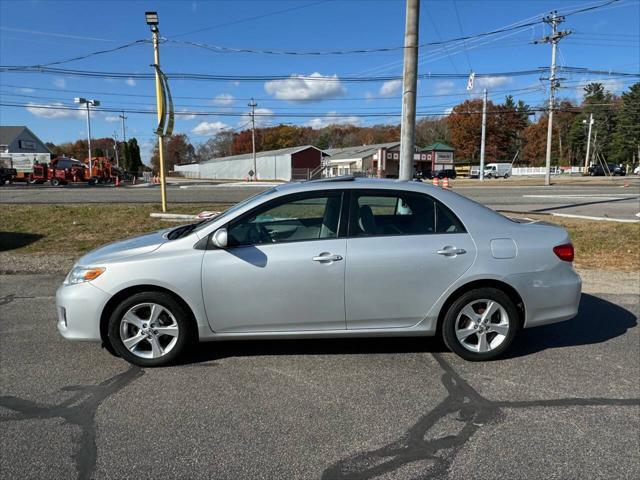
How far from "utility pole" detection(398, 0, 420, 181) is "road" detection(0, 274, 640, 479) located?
727cm

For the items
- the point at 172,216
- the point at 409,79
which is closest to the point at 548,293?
the point at 409,79

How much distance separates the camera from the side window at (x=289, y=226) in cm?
413

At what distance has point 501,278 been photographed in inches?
163

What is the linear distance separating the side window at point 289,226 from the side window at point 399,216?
0.18m

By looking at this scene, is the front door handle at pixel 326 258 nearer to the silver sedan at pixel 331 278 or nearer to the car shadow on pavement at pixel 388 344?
the silver sedan at pixel 331 278

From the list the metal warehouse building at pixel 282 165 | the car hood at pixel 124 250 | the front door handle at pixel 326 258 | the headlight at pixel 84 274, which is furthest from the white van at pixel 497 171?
the headlight at pixel 84 274

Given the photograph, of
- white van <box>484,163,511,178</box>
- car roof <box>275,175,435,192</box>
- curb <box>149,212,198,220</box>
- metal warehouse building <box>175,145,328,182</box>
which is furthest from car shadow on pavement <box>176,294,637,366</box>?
white van <box>484,163,511,178</box>

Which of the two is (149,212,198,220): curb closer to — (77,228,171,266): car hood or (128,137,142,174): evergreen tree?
(77,228,171,266): car hood

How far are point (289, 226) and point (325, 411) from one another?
1.71 m

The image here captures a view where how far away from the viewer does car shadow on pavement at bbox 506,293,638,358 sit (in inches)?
184

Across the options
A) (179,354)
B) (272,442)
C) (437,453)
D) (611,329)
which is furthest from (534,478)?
(611,329)

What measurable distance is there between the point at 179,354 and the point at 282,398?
3.57ft

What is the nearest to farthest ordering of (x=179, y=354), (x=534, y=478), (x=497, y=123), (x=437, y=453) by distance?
(x=534, y=478), (x=437, y=453), (x=179, y=354), (x=497, y=123)

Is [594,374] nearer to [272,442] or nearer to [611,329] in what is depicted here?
[611,329]
